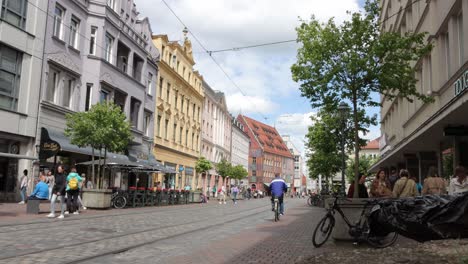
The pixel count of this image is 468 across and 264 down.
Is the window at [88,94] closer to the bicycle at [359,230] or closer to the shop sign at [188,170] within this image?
the bicycle at [359,230]

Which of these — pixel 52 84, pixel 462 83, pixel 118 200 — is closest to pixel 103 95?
pixel 52 84

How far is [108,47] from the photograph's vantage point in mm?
31391

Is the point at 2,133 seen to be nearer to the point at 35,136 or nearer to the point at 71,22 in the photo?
the point at 35,136

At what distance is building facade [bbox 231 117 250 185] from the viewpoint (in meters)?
83.8

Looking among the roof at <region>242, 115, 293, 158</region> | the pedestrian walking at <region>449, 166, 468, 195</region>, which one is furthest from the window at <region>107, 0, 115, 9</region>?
the roof at <region>242, 115, 293, 158</region>

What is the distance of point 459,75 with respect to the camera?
45.0 feet

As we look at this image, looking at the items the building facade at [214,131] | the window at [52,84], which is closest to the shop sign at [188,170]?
the building facade at [214,131]

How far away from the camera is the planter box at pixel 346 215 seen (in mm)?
9828

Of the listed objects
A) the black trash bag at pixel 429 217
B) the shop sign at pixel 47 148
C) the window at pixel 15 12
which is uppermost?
the window at pixel 15 12

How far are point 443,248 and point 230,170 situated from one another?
5167cm

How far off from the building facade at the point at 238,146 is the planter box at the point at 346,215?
7141 cm

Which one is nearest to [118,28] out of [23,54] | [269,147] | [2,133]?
[23,54]

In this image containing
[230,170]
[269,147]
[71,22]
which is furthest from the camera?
[269,147]

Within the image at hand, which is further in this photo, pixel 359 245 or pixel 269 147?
pixel 269 147
